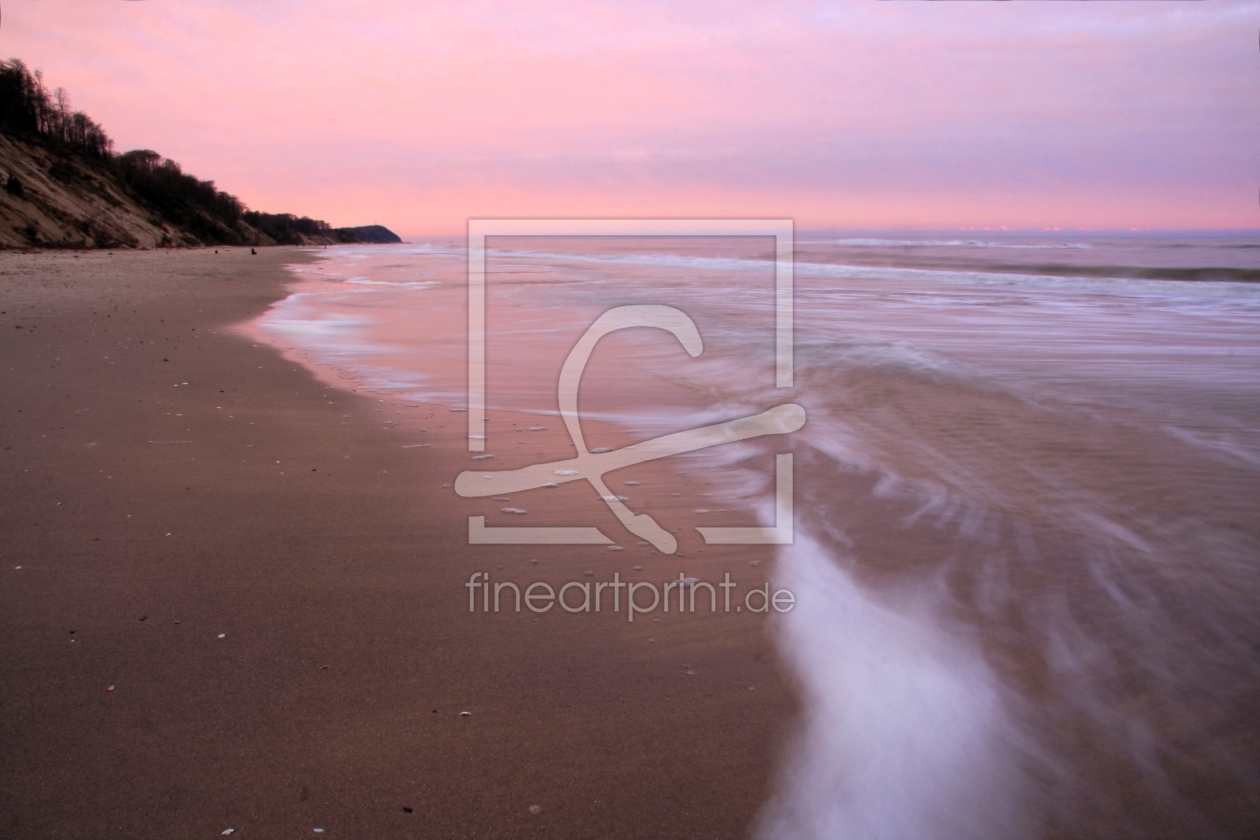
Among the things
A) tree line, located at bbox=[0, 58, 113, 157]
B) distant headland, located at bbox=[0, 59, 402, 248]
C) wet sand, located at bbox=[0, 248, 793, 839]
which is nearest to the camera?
wet sand, located at bbox=[0, 248, 793, 839]

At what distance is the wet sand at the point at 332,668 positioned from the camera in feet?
5.74

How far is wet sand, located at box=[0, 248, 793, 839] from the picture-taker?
68.9 inches

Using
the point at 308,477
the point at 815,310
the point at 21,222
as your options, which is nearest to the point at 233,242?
the point at 21,222

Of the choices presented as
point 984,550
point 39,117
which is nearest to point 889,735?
point 984,550

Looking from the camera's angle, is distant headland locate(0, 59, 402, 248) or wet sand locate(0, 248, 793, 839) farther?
distant headland locate(0, 59, 402, 248)

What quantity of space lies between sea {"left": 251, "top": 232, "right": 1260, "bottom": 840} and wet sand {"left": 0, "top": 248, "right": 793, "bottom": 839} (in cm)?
29

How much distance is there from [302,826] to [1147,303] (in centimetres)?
1800

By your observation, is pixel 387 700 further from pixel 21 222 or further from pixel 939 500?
pixel 21 222

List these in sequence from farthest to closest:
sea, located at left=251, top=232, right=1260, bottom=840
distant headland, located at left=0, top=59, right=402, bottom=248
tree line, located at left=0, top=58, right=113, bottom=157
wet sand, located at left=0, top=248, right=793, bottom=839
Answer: tree line, located at left=0, top=58, right=113, bottom=157 < distant headland, located at left=0, top=59, right=402, bottom=248 < sea, located at left=251, top=232, right=1260, bottom=840 < wet sand, located at left=0, top=248, right=793, bottom=839

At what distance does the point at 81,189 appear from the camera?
44000 mm

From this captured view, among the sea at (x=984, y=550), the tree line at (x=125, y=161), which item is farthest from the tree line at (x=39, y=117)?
the sea at (x=984, y=550)

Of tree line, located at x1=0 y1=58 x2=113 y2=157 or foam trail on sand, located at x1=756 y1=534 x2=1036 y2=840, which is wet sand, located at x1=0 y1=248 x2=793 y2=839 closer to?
foam trail on sand, located at x1=756 y1=534 x2=1036 y2=840

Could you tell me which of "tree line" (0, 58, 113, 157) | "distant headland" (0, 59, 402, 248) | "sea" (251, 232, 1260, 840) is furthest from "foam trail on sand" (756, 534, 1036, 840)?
"tree line" (0, 58, 113, 157)

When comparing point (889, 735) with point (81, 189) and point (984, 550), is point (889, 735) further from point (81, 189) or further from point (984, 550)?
point (81, 189)
